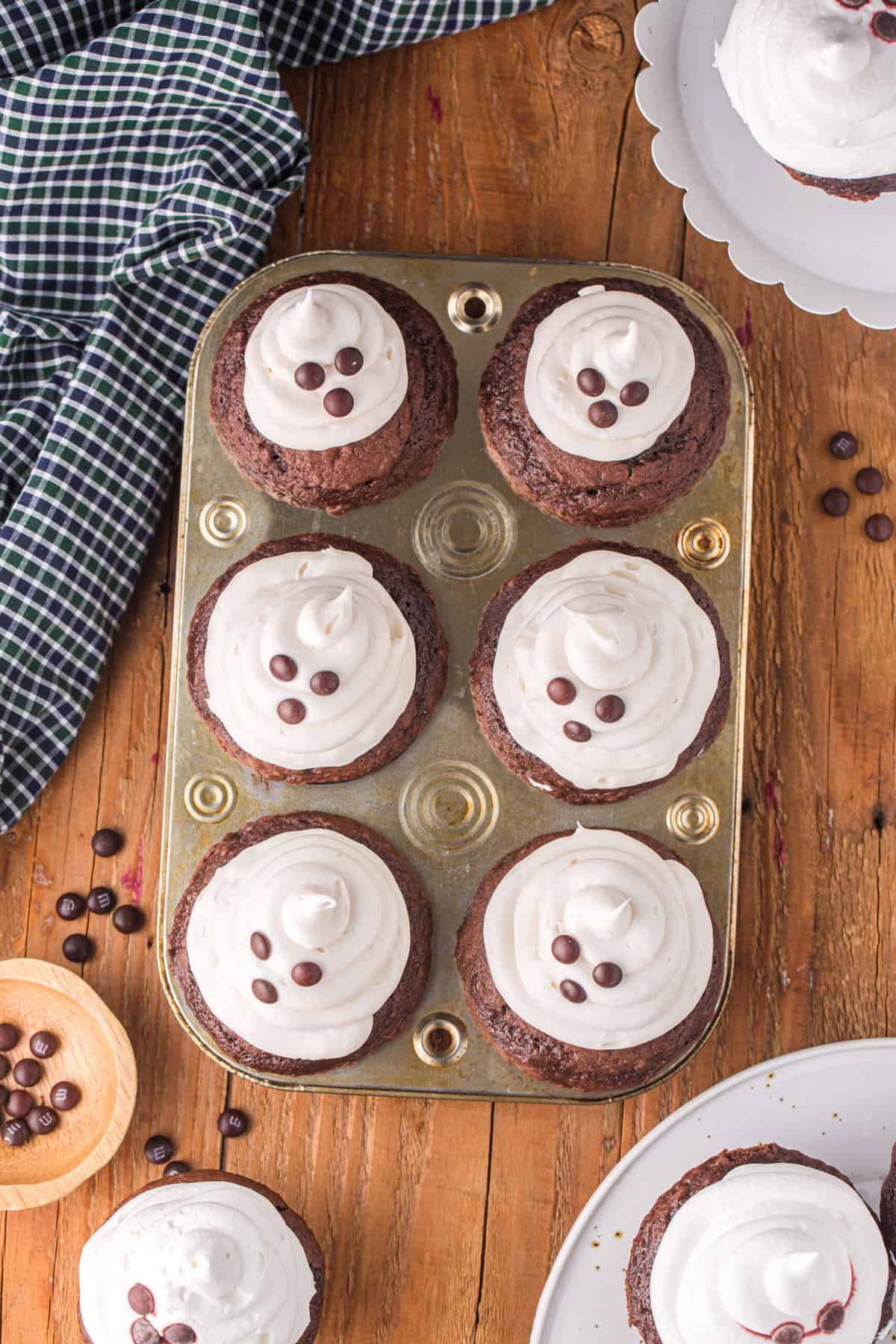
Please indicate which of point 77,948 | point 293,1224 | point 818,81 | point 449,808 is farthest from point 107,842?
point 818,81

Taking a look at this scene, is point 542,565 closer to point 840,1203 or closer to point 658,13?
point 658,13

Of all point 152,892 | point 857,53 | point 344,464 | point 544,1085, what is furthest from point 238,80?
point 544,1085

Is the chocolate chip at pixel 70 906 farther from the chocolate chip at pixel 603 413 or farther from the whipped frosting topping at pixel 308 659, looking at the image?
the chocolate chip at pixel 603 413

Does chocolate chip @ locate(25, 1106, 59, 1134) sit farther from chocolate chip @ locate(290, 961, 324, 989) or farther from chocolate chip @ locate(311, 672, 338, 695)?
chocolate chip @ locate(311, 672, 338, 695)

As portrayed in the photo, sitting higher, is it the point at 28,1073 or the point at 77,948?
the point at 77,948

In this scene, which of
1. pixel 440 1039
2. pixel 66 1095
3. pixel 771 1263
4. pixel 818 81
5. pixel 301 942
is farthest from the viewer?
pixel 66 1095

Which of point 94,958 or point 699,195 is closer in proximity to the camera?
point 699,195

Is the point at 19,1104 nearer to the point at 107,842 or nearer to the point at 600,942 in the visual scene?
the point at 107,842
